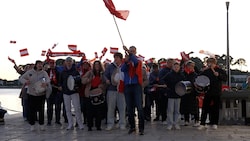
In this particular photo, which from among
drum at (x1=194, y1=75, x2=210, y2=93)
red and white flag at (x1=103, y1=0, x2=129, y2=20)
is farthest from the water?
drum at (x1=194, y1=75, x2=210, y2=93)

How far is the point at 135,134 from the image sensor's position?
11.6 metres

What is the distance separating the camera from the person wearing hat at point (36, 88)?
12781 mm

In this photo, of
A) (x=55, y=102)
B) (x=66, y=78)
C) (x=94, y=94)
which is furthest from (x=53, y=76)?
(x=94, y=94)

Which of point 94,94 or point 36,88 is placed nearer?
point 36,88

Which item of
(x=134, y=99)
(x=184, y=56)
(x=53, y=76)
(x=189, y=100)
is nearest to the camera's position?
(x=134, y=99)

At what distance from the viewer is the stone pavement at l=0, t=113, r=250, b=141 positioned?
10797mm

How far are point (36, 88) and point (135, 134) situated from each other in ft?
9.42

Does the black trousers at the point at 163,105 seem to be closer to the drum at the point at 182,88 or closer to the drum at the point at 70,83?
the drum at the point at 182,88

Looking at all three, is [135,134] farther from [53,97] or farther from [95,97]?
[53,97]

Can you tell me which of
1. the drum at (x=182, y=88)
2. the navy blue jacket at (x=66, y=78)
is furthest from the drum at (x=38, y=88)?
the drum at (x=182, y=88)

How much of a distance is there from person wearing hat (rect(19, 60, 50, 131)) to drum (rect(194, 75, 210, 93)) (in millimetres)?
3811

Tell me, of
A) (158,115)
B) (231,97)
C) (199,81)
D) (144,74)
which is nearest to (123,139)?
(144,74)

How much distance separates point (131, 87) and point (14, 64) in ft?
17.7

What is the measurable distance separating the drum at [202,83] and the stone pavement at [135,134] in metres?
1.02
